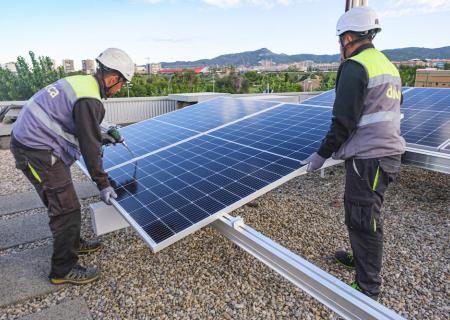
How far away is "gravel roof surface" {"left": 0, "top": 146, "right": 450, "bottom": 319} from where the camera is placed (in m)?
3.42

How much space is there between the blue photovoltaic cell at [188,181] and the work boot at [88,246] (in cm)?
101

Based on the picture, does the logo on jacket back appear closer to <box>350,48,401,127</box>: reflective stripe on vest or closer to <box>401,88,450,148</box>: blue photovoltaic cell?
<box>350,48,401,127</box>: reflective stripe on vest

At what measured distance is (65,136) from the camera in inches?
132

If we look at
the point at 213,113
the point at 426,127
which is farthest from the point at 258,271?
the point at 426,127

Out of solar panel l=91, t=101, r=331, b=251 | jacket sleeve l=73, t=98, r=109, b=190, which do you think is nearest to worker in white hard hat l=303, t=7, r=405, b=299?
solar panel l=91, t=101, r=331, b=251

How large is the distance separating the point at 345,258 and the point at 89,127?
3.48 meters

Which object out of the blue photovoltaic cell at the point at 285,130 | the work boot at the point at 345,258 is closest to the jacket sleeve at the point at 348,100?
the blue photovoltaic cell at the point at 285,130

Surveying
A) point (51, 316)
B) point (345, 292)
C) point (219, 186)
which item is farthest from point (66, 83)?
point (345, 292)

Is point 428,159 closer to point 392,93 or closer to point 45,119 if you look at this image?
point 392,93

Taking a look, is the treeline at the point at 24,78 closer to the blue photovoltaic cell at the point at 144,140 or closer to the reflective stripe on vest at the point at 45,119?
the blue photovoltaic cell at the point at 144,140

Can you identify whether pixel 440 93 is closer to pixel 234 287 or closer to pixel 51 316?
pixel 234 287

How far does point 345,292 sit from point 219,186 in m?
1.89

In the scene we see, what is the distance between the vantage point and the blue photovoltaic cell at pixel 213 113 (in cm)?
633

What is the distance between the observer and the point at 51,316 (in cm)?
329
